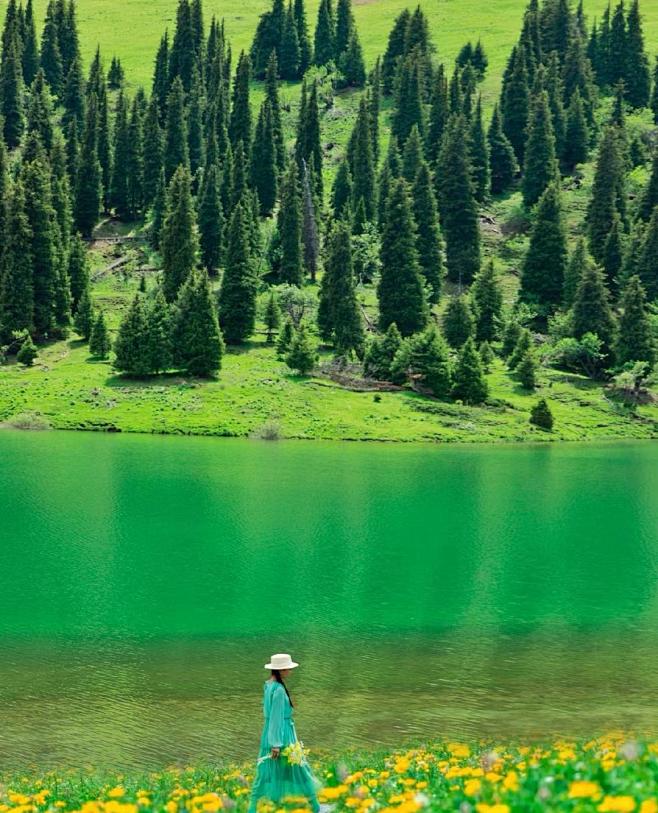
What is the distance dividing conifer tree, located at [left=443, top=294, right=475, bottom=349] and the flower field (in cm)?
8460

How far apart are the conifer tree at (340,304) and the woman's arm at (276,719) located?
88.6 metres

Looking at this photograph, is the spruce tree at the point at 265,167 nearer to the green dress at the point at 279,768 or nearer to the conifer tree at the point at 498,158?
the conifer tree at the point at 498,158

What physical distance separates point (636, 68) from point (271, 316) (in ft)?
328

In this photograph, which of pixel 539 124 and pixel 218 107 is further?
pixel 218 107

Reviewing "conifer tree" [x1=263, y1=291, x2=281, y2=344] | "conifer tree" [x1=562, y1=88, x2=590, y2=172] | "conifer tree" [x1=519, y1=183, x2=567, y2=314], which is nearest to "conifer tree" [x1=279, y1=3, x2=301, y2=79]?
"conifer tree" [x1=562, y1=88, x2=590, y2=172]

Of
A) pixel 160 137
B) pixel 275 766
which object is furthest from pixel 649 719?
pixel 160 137

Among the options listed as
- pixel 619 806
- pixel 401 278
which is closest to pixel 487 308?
pixel 401 278

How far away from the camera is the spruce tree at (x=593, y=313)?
10394cm

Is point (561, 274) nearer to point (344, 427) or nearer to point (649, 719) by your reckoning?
point (344, 427)

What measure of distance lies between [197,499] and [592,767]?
43.7 metres

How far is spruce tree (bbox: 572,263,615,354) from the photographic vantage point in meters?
104

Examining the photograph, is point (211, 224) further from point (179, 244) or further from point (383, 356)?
point (383, 356)

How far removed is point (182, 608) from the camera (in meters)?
31.8

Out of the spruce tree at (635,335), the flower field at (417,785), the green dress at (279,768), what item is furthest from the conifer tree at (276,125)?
the green dress at (279,768)
